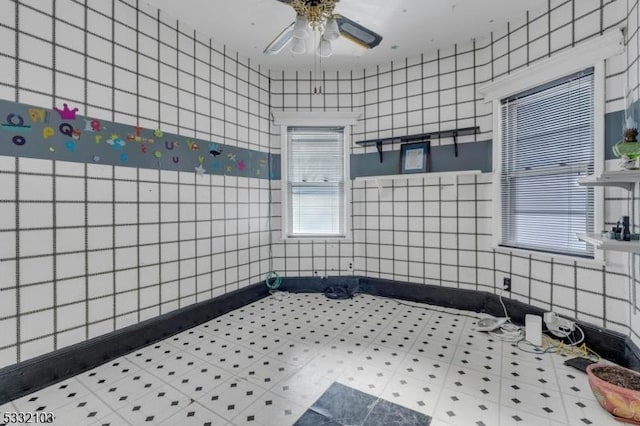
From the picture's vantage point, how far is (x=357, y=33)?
7.87 ft

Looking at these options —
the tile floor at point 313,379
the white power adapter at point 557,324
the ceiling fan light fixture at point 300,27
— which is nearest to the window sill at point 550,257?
the white power adapter at point 557,324

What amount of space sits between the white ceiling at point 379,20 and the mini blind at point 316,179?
976 millimetres

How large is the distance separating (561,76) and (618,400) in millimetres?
2431

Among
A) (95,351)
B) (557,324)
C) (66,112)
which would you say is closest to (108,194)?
(66,112)

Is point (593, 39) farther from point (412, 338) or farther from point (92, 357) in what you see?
point (92, 357)

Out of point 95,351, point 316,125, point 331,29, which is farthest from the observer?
point 316,125

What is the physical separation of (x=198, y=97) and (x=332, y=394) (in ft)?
9.87

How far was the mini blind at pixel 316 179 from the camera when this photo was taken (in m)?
4.05

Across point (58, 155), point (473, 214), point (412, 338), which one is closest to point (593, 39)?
point (473, 214)

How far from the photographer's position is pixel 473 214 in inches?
132

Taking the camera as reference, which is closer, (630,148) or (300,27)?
(630,148)

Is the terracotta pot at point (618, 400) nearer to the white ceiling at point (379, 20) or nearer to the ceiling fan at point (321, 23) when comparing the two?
the ceiling fan at point (321, 23)

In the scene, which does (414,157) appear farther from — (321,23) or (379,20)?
(321,23)

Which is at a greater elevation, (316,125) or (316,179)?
(316,125)
